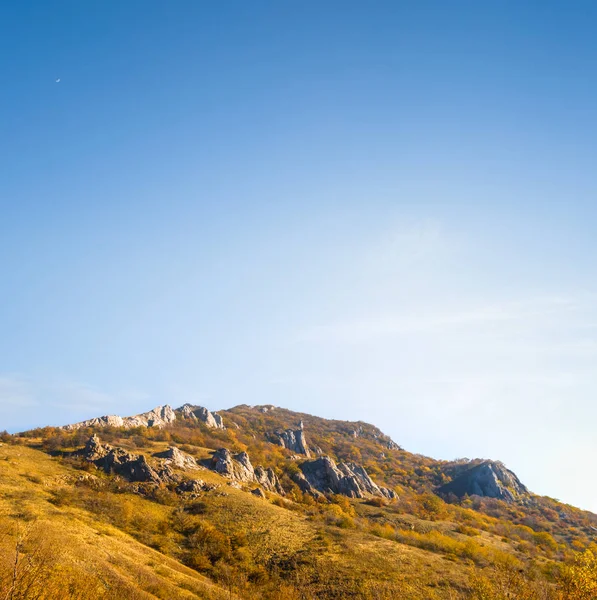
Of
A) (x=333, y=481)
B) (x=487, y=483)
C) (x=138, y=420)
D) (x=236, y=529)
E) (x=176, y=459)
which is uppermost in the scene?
(x=138, y=420)

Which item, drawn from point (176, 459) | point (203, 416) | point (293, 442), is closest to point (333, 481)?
point (293, 442)

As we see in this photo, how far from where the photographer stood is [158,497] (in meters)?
54.6

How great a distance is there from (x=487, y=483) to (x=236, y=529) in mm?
120293

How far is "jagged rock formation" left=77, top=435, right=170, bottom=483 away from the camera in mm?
59562

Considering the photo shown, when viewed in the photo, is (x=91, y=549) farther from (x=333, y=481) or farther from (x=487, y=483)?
(x=487, y=483)

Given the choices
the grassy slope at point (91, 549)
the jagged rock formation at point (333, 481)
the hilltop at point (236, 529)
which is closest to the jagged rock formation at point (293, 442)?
the hilltop at point (236, 529)

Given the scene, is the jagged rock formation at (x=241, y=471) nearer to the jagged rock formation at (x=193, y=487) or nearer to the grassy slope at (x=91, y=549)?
the jagged rock formation at (x=193, y=487)

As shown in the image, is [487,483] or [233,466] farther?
[487,483]

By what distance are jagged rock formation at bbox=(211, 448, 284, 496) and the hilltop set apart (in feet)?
1.07

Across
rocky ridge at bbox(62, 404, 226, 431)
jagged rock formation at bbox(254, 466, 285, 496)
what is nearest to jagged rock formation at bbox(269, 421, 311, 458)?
rocky ridge at bbox(62, 404, 226, 431)

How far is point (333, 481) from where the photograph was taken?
93625mm

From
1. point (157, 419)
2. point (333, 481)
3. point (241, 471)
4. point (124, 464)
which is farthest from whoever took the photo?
point (157, 419)

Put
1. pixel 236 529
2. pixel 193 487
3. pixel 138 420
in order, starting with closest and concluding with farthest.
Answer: pixel 236 529 → pixel 193 487 → pixel 138 420

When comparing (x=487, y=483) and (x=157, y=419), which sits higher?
(x=157, y=419)
